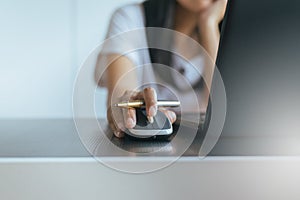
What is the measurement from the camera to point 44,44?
1803 millimetres

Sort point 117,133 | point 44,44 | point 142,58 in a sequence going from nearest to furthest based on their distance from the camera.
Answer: point 117,133 → point 142,58 → point 44,44

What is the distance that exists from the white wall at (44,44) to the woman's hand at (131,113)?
1291 mm

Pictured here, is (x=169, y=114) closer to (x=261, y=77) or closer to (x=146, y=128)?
(x=146, y=128)

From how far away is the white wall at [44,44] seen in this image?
1.78 metres

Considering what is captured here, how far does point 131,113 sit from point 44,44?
1.49 meters

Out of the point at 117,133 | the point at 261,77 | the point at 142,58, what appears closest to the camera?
the point at 261,77

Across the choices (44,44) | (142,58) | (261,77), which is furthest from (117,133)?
(44,44)

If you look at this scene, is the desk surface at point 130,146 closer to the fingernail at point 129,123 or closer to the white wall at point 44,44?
the fingernail at point 129,123

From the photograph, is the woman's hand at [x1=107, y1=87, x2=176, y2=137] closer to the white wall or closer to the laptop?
the laptop

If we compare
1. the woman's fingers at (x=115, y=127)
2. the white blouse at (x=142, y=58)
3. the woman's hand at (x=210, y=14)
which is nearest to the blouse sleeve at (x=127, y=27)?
the white blouse at (x=142, y=58)

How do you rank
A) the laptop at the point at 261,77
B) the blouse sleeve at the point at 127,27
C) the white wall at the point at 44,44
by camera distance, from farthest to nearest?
1. the white wall at the point at 44,44
2. the blouse sleeve at the point at 127,27
3. the laptop at the point at 261,77

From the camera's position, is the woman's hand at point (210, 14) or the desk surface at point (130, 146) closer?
the desk surface at point (130, 146)

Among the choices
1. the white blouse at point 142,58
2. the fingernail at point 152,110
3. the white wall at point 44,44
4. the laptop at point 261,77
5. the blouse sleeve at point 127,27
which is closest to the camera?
the laptop at point 261,77

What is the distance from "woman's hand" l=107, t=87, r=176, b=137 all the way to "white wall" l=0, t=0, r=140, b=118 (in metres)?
1.29
